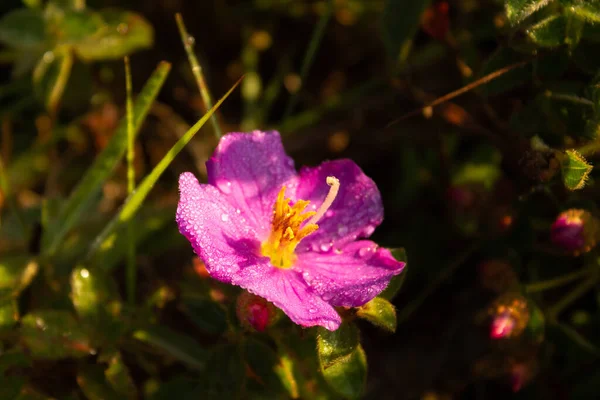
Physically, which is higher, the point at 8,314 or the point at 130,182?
the point at 130,182

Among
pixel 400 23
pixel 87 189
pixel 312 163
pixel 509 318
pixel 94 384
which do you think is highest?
pixel 400 23

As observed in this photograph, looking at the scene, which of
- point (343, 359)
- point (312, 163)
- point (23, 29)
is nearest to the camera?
point (343, 359)

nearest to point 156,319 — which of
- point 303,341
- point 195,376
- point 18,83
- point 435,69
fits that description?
point 195,376

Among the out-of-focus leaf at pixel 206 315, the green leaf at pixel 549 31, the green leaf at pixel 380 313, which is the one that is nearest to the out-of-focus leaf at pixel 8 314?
the out-of-focus leaf at pixel 206 315

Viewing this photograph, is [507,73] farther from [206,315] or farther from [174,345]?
[174,345]

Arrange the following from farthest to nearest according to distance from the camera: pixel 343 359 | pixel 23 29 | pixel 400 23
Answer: pixel 23 29 < pixel 400 23 < pixel 343 359

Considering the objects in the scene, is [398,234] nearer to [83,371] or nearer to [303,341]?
[303,341]

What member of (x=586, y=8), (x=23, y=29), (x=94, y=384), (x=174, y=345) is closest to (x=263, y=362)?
(x=174, y=345)

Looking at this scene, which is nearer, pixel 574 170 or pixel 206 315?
pixel 574 170

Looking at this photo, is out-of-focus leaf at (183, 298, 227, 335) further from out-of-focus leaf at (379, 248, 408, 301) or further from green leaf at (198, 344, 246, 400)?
out-of-focus leaf at (379, 248, 408, 301)
